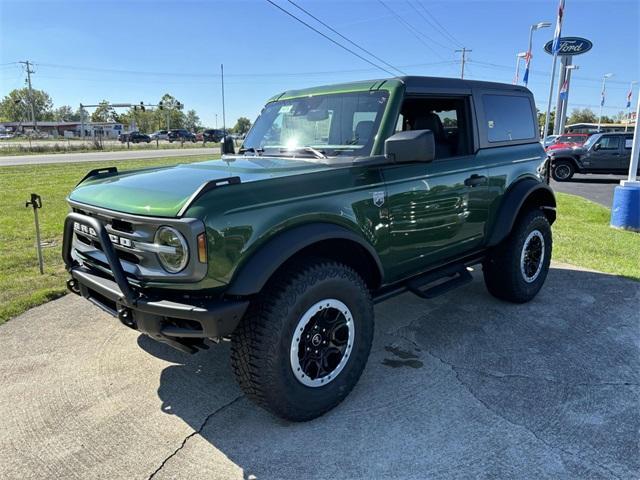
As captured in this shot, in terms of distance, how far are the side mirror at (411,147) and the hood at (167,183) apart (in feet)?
1.50

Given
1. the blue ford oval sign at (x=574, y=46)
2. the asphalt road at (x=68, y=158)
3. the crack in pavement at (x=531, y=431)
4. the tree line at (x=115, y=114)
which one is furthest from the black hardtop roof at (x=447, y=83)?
the tree line at (x=115, y=114)

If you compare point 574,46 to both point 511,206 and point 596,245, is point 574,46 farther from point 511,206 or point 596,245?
point 511,206

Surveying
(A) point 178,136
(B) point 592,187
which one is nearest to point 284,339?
(B) point 592,187

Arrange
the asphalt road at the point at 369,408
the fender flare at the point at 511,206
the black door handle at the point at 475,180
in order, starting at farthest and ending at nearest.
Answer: the fender flare at the point at 511,206, the black door handle at the point at 475,180, the asphalt road at the point at 369,408

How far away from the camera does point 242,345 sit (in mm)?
2625

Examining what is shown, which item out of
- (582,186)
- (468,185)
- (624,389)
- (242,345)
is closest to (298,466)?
(242,345)

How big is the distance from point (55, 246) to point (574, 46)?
34699 mm

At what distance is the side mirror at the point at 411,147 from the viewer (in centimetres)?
298

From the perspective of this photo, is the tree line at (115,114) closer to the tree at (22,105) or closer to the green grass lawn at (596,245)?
the tree at (22,105)

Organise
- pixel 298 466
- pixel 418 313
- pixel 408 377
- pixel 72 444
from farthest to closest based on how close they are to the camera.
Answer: pixel 418 313, pixel 408 377, pixel 72 444, pixel 298 466

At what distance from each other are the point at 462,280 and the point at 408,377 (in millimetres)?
1137

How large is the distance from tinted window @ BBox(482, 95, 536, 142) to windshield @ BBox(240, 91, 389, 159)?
134 cm

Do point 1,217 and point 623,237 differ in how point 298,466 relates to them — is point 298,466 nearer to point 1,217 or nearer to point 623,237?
point 623,237

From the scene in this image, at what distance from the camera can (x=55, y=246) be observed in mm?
7094
